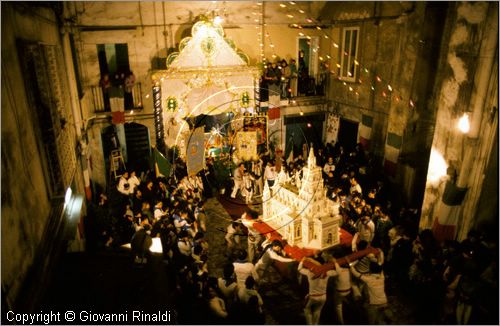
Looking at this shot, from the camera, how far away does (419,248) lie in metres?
Result: 8.92

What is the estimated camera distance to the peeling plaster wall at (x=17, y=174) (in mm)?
5285

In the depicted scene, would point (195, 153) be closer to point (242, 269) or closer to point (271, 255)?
point (271, 255)

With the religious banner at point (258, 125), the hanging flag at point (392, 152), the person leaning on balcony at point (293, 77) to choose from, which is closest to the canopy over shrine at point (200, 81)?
the religious banner at point (258, 125)

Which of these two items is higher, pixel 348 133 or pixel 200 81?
pixel 200 81

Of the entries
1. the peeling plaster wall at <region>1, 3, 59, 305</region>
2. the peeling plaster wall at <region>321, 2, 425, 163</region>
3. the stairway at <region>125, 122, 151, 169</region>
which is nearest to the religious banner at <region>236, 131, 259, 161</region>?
the stairway at <region>125, 122, 151, 169</region>

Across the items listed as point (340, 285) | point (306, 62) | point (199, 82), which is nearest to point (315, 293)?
point (340, 285)

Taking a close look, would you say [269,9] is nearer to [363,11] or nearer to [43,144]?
[363,11]

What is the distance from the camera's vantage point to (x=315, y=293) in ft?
25.4

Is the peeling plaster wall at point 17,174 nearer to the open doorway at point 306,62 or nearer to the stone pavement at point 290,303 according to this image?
the stone pavement at point 290,303

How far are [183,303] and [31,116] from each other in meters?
5.23

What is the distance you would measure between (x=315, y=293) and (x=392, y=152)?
909 centimetres

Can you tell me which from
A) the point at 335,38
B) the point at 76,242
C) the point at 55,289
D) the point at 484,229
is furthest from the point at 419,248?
the point at 335,38

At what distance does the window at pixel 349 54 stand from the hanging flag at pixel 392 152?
4488mm

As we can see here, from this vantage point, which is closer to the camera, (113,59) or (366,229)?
(366,229)
